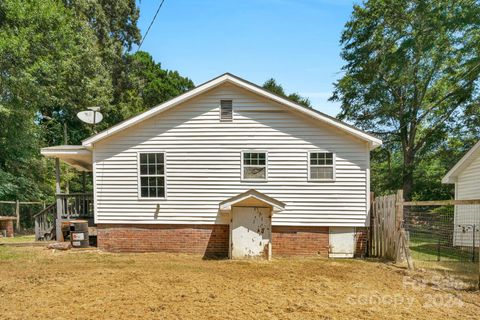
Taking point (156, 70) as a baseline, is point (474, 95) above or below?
below

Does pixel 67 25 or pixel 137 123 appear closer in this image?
pixel 137 123

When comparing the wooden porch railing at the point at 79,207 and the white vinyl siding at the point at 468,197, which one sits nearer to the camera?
the white vinyl siding at the point at 468,197

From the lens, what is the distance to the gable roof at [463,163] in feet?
40.8

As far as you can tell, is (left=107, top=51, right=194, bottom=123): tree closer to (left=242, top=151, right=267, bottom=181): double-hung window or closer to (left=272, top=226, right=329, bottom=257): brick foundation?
(left=242, top=151, right=267, bottom=181): double-hung window

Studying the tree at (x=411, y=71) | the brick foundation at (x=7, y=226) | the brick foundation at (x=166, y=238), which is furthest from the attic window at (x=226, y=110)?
the tree at (x=411, y=71)

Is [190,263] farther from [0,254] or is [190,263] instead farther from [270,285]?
[0,254]

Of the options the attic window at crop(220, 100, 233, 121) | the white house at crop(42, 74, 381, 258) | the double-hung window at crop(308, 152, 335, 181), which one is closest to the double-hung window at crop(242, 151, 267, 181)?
the white house at crop(42, 74, 381, 258)

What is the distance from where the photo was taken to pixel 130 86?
3164 cm

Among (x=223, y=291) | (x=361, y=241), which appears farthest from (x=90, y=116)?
(x=361, y=241)

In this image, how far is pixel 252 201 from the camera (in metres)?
10.1

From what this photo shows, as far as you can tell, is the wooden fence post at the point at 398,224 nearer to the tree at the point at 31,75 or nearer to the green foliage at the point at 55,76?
the green foliage at the point at 55,76

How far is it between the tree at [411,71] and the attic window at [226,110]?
1839 cm

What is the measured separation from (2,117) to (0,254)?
441 inches

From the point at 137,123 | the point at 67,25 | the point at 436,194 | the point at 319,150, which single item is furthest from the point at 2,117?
the point at 436,194
